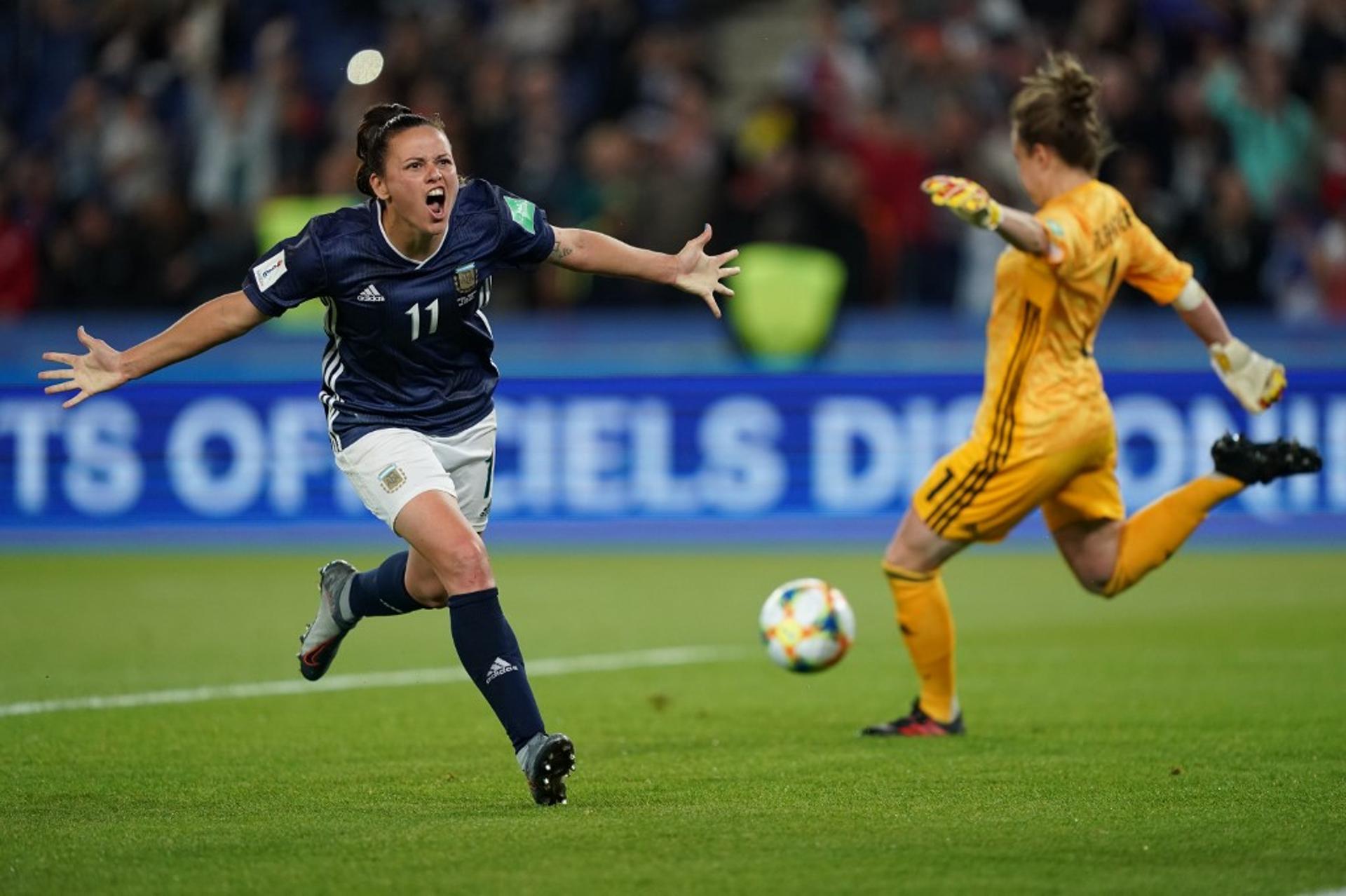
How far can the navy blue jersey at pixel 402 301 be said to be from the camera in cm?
671

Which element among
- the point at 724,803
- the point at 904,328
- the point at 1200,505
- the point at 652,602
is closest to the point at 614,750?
the point at 724,803

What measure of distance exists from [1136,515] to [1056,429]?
0.57 metres

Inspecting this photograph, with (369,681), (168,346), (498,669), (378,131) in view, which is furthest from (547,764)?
(369,681)

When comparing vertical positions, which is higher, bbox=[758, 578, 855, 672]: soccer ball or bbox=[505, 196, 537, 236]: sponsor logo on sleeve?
bbox=[505, 196, 537, 236]: sponsor logo on sleeve

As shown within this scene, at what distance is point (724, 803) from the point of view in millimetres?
6484

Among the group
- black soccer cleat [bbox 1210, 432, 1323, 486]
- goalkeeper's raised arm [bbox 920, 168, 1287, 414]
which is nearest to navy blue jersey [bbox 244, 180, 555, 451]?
goalkeeper's raised arm [bbox 920, 168, 1287, 414]

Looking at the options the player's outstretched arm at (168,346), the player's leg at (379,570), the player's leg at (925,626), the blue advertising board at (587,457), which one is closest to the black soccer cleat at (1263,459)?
the player's leg at (925,626)

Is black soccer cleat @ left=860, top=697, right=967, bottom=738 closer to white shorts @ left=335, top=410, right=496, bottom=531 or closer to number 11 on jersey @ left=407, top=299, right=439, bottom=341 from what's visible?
white shorts @ left=335, top=410, right=496, bottom=531

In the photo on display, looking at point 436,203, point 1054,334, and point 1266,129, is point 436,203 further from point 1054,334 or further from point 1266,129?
point 1266,129

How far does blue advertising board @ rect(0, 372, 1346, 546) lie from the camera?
51.3ft

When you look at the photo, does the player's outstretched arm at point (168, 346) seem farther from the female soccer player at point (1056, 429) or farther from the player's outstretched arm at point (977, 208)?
the female soccer player at point (1056, 429)

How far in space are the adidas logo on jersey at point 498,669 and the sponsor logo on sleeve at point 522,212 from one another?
1.43m

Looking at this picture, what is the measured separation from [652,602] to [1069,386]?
547 centimetres

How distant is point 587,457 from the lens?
51.7 feet
